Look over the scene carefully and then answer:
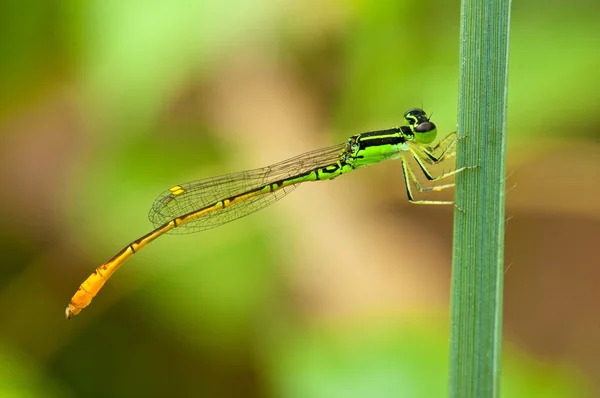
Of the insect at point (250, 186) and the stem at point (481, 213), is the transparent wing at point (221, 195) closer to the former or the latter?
the insect at point (250, 186)

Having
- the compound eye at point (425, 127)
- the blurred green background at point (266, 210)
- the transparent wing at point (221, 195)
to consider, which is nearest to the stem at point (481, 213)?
the compound eye at point (425, 127)

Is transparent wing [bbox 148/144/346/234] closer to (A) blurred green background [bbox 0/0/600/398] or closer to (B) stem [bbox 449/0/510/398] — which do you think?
(A) blurred green background [bbox 0/0/600/398]

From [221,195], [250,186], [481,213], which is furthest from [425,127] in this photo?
[221,195]

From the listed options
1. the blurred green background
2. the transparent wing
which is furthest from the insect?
the blurred green background

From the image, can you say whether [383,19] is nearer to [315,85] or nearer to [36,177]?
[315,85]

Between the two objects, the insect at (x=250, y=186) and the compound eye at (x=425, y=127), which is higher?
the compound eye at (x=425, y=127)
